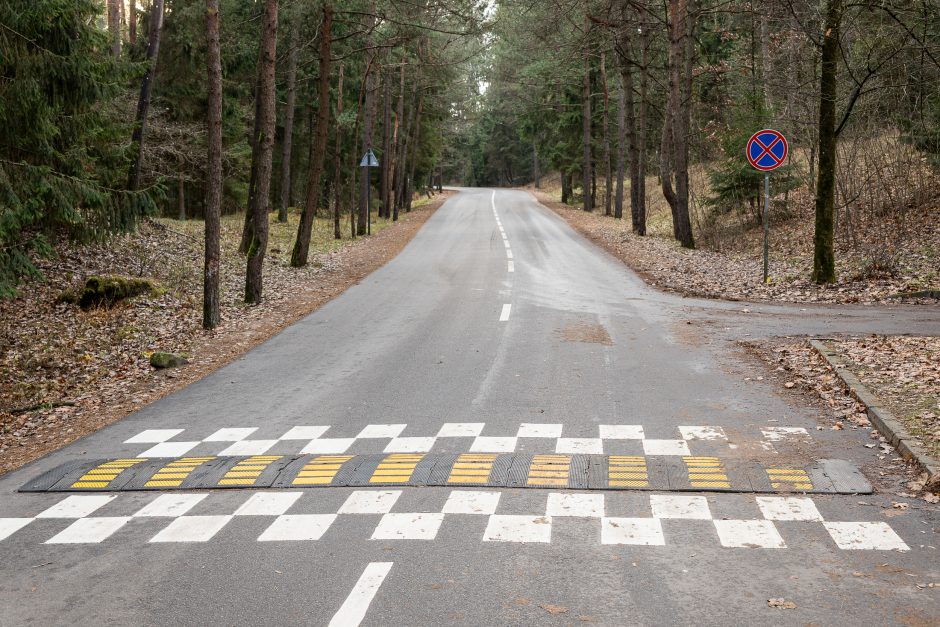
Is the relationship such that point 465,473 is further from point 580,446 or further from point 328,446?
point 328,446

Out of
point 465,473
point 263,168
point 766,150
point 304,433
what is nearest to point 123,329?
point 263,168

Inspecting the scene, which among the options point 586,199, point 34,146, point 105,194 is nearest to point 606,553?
point 105,194

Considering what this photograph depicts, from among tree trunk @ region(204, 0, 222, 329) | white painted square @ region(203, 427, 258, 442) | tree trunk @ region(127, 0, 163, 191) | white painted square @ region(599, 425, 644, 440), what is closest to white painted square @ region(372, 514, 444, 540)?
white painted square @ region(599, 425, 644, 440)

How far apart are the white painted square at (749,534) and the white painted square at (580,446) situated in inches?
67.3

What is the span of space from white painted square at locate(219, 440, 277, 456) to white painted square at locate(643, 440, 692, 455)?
3.53 metres

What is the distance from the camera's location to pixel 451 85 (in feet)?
161

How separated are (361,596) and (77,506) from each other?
305cm

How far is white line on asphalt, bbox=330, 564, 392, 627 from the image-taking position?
13.9 feet

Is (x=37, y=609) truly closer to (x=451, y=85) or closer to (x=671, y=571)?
(x=671, y=571)

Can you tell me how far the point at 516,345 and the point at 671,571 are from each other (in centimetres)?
711

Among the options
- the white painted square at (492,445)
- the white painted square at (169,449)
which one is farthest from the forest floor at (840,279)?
the white painted square at (169,449)

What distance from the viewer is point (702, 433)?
24.4 feet

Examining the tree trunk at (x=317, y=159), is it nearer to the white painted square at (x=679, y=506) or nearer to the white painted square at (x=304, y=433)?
the white painted square at (x=304, y=433)

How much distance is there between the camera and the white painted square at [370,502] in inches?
229
